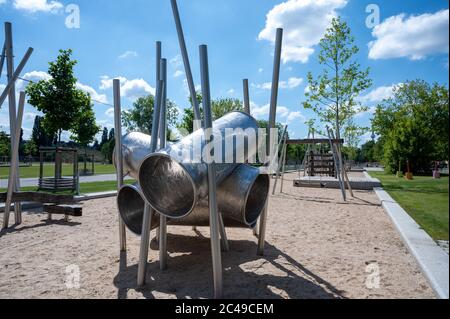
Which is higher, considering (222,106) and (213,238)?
(222,106)

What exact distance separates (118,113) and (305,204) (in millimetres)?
7712

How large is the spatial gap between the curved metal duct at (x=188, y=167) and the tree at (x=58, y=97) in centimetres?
1129

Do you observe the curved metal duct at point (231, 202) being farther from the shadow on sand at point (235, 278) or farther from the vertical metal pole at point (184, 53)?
the vertical metal pole at point (184, 53)

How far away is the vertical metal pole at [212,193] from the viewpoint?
3309 millimetres

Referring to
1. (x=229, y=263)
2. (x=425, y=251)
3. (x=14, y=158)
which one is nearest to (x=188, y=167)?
(x=229, y=263)

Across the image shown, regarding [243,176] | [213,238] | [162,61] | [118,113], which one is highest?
[162,61]

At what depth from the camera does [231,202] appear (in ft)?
14.4

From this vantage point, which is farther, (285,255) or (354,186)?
(354,186)

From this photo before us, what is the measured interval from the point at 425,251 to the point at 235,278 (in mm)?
2575

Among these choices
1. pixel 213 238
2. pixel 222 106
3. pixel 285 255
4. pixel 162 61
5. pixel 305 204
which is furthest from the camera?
pixel 222 106

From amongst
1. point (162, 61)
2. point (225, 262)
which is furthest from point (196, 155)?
point (225, 262)

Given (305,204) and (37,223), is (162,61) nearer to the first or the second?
(37,223)

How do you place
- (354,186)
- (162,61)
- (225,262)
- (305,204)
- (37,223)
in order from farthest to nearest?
(354,186)
(305,204)
(37,223)
(225,262)
(162,61)

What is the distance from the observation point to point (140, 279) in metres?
3.83
